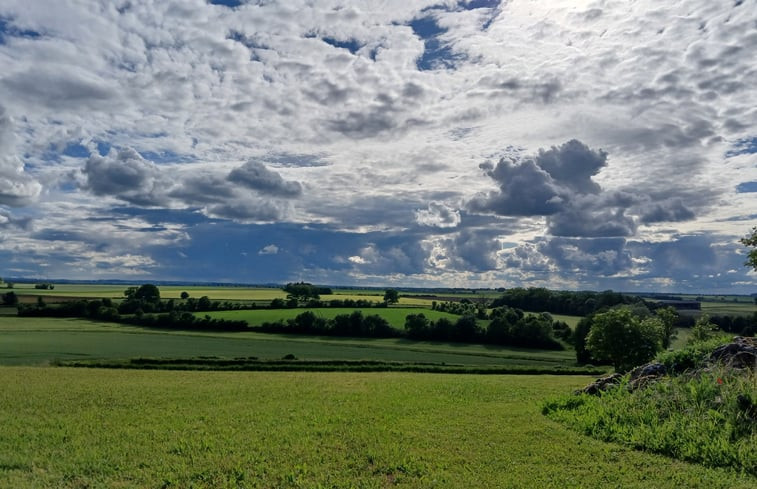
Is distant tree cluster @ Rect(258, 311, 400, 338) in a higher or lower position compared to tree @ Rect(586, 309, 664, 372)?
lower

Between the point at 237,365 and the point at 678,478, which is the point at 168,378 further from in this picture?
the point at 678,478

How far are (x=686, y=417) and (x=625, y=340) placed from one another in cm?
3061

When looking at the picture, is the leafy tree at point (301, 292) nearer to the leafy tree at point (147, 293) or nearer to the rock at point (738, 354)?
the leafy tree at point (147, 293)

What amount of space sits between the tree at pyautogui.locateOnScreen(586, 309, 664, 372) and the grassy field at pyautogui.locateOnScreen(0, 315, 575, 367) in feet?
74.7

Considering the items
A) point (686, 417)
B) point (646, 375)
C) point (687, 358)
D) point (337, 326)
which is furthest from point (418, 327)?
point (686, 417)

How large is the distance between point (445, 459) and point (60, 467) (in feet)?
34.5

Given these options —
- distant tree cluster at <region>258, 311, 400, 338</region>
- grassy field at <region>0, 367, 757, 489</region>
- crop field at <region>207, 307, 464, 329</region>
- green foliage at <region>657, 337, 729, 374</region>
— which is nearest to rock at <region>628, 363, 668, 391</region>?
green foliage at <region>657, 337, 729, 374</region>

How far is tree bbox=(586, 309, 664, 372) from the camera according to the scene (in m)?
43.2

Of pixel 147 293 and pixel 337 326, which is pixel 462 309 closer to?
pixel 337 326

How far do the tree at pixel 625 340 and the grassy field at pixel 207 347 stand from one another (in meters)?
22.8

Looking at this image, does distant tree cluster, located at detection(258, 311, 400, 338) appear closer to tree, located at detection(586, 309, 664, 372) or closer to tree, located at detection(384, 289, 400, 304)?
tree, located at detection(384, 289, 400, 304)

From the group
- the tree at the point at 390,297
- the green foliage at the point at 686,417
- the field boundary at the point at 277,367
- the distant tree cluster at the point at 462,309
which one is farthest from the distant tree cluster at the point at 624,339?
the tree at the point at 390,297

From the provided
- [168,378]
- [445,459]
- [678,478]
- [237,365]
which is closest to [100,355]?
[237,365]

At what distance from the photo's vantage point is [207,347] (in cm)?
7219
